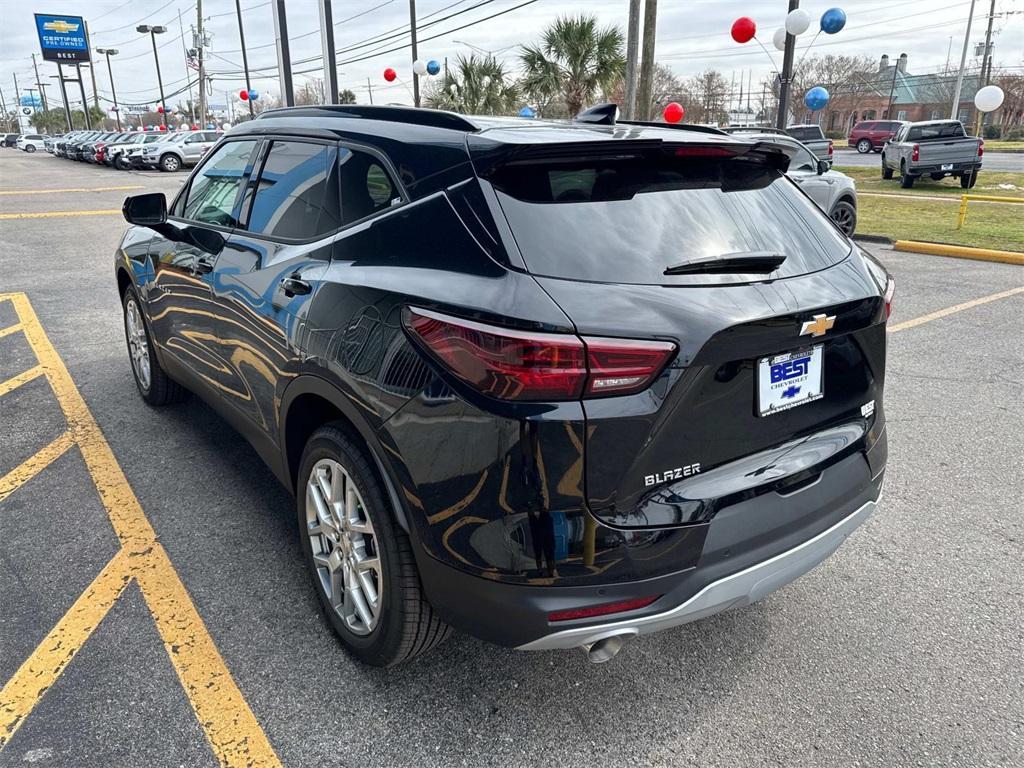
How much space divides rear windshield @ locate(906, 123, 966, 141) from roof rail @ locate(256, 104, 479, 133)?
21.4 m

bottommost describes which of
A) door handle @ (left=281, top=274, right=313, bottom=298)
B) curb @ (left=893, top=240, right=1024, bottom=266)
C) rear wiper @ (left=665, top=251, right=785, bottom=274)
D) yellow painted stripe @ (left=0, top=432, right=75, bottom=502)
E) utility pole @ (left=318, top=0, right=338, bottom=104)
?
curb @ (left=893, top=240, right=1024, bottom=266)

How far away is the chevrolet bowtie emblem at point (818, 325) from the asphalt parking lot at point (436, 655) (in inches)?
45.8

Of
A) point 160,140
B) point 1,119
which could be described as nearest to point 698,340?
point 160,140

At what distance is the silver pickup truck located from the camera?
62.5 ft

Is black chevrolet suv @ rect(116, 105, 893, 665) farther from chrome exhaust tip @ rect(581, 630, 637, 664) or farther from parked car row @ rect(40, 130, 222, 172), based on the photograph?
parked car row @ rect(40, 130, 222, 172)

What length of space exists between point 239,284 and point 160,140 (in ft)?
112

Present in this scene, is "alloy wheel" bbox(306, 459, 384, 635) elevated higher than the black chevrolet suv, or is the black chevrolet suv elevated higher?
the black chevrolet suv

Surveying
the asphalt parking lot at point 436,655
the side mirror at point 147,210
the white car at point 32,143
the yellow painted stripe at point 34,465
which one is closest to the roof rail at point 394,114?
the side mirror at point 147,210

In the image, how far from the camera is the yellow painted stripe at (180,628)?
224 centimetres

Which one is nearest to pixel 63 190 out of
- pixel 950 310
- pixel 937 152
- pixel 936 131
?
pixel 950 310

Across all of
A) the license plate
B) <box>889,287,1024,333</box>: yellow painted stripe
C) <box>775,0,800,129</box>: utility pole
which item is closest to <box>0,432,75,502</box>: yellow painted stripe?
the license plate

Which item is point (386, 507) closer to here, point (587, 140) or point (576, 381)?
point (576, 381)

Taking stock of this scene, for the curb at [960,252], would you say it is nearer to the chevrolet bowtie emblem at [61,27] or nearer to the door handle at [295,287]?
the door handle at [295,287]

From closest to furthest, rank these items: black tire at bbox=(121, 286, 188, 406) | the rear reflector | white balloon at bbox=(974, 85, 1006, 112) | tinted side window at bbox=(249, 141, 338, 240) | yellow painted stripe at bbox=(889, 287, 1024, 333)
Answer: the rear reflector
tinted side window at bbox=(249, 141, 338, 240)
black tire at bbox=(121, 286, 188, 406)
yellow painted stripe at bbox=(889, 287, 1024, 333)
white balloon at bbox=(974, 85, 1006, 112)
